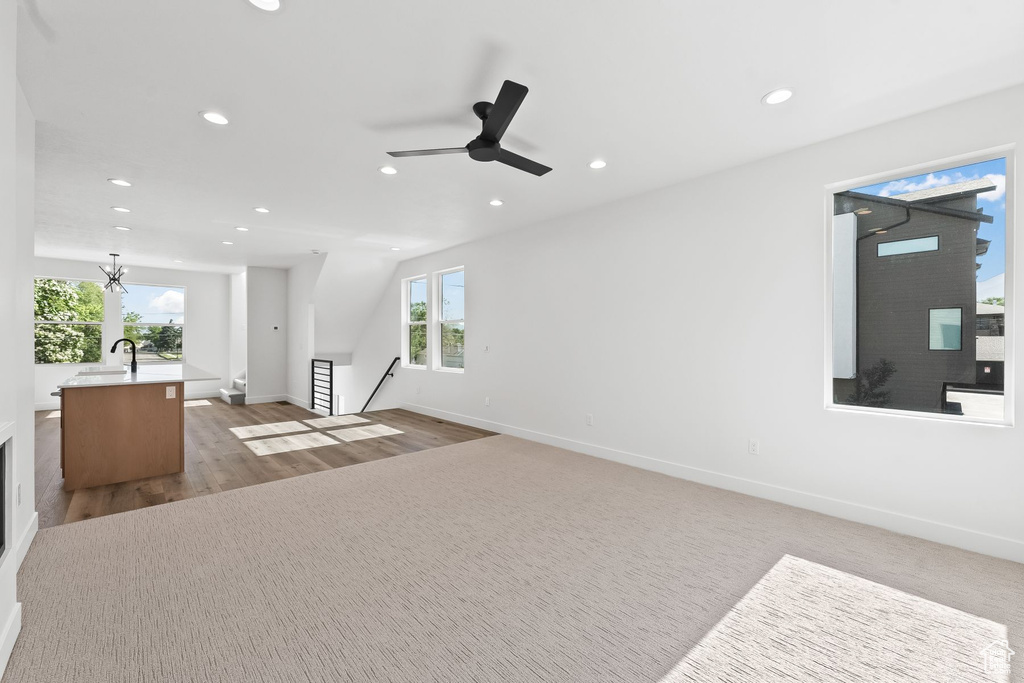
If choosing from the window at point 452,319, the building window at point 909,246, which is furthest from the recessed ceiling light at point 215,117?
the building window at point 909,246

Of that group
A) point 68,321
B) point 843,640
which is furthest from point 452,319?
point 68,321

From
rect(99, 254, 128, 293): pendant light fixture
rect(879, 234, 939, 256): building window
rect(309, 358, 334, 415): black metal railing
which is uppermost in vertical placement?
rect(99, 254, 128, 293): pendant light fixture

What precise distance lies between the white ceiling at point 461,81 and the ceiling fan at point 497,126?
131 millimetres

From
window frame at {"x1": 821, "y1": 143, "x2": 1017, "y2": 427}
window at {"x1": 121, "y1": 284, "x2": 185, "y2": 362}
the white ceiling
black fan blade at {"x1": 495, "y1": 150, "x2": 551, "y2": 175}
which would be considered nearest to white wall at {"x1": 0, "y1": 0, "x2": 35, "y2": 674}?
the white ceiling

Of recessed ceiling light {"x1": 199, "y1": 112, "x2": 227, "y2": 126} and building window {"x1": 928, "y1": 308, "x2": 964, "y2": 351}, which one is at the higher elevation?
recessed ceiling light {"x1": 199, "y1": 112, "x2": 227, "y2": 126}

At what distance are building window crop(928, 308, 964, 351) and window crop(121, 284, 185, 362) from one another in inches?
427

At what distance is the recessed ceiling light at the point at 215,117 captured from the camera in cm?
262

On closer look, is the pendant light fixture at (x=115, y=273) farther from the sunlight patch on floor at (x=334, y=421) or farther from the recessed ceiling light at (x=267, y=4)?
the recessed ceiling light at (x=267, y=4)

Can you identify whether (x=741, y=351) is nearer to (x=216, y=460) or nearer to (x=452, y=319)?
(x=452, y=319)

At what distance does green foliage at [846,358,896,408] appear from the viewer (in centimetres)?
290

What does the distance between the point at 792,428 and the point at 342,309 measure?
713 cm

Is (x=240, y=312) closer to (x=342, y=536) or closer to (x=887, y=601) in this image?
(x=342, y=536)

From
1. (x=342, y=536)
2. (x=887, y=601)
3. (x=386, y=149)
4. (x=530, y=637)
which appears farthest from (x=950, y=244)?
(x=342, y=536)

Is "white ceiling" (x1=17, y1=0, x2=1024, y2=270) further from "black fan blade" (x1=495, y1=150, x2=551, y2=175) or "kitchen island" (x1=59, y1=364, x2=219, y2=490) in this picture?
"kitchen island" (x1=59, y1=364, x2=219, y2=490)
